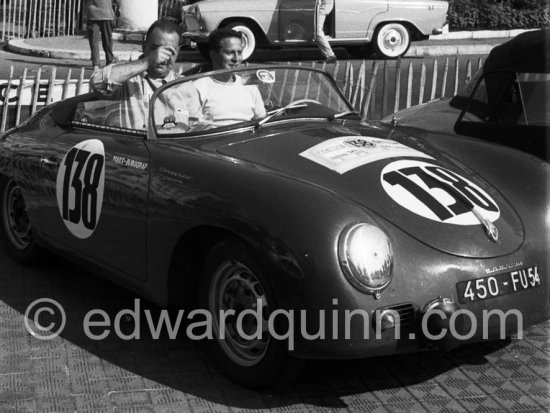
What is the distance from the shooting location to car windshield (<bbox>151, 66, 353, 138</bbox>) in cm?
534

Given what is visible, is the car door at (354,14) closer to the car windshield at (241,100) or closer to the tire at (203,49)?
the tire at (203,49)

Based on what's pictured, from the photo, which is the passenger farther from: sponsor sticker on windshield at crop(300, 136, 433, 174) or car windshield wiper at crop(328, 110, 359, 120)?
sponsor sticker on windshield at crop(300, 136, 433, 174)

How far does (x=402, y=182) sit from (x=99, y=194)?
1637 mm

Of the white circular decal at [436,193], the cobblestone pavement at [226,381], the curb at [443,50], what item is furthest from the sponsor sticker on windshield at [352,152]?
the curb at [443,50]

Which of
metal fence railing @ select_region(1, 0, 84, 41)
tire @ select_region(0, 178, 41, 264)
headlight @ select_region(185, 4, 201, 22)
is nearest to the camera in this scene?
tire @ select_region(0, 178, 41, 264)

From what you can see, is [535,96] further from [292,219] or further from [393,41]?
[393,41]

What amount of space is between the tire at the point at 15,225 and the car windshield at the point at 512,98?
3218 mm

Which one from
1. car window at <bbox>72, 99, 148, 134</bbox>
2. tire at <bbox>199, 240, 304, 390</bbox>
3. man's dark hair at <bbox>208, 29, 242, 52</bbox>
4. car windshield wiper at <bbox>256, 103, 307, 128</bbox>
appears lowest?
tire at <bbox>199, 240, 304, 390</bbox>

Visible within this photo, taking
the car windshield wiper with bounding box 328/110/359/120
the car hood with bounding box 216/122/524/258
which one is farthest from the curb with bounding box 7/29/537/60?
the car hood with bounding box 216/122/524/258

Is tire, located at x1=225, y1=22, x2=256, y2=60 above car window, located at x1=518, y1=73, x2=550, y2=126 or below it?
below

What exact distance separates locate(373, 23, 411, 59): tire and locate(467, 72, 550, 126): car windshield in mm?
11288

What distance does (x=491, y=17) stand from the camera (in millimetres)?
22281

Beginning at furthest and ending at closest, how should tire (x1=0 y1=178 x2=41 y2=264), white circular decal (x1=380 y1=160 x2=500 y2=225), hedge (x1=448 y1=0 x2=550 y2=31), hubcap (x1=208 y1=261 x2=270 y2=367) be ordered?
hedge (x1=448 y1=0 x2=550 y2=31) → tire (x1=0 y1=178 x2=41 y2=264) → white circular decal (x1=380 y1=160 x2=500 y2=225) → hubcap (x1=208 y1=261 x2=270 y2=367)

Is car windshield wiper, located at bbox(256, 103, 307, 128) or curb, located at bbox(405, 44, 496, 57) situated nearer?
car windshield wiper, located at bbox(256, 103, 307, 128)
